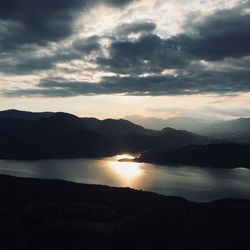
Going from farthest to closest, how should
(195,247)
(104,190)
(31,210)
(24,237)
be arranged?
(104,190) < (31,210) < (24,237) < (195,247)

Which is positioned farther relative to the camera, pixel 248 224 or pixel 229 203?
pixel 229 203

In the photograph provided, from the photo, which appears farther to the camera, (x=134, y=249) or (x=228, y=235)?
(x=228, y=235)

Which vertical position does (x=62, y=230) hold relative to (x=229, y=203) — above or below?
below

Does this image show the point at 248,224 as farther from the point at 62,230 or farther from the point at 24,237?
the point at 24,237

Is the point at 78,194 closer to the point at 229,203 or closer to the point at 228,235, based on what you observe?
the point at 229,203

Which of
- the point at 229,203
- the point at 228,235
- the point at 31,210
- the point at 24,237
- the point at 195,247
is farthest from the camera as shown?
the point at 229,203

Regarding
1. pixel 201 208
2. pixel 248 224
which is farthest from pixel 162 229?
pixel 201 208

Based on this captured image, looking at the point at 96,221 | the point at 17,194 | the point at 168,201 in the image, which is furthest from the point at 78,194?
the point at 96,221
